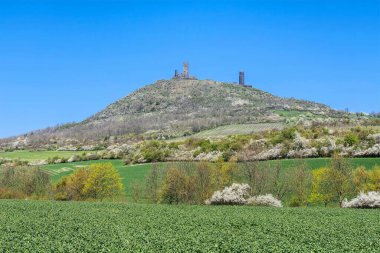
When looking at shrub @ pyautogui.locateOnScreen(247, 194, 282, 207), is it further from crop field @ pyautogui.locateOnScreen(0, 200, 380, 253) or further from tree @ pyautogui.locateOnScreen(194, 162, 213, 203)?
crop field @ pyautogui.locateOnScreen(0, 200, 380, 253)

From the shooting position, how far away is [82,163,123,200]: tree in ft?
253

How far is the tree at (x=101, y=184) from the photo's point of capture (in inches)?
3034

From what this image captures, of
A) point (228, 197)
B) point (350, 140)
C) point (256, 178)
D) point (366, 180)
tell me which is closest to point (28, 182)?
point (228, 197)

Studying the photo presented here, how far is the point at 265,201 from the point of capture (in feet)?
200

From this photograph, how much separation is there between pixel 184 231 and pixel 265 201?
95.6 feet

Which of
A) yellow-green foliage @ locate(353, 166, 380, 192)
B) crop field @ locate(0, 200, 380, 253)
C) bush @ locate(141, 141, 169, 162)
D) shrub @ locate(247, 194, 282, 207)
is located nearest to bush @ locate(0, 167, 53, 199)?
crop field @ locate(0, 200, 380, 253)

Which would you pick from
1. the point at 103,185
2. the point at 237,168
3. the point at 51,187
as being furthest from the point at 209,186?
the point at 51,187

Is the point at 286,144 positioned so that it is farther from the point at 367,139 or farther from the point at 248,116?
the point at 248,116

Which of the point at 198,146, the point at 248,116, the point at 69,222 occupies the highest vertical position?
the point at 248,116

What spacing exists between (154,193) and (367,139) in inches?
1913

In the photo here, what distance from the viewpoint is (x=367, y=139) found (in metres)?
94.6

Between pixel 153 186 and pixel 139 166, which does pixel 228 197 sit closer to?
pixel 153 186

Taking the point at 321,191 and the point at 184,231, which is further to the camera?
the point at 321,191

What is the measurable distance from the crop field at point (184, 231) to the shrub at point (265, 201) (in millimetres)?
12438
